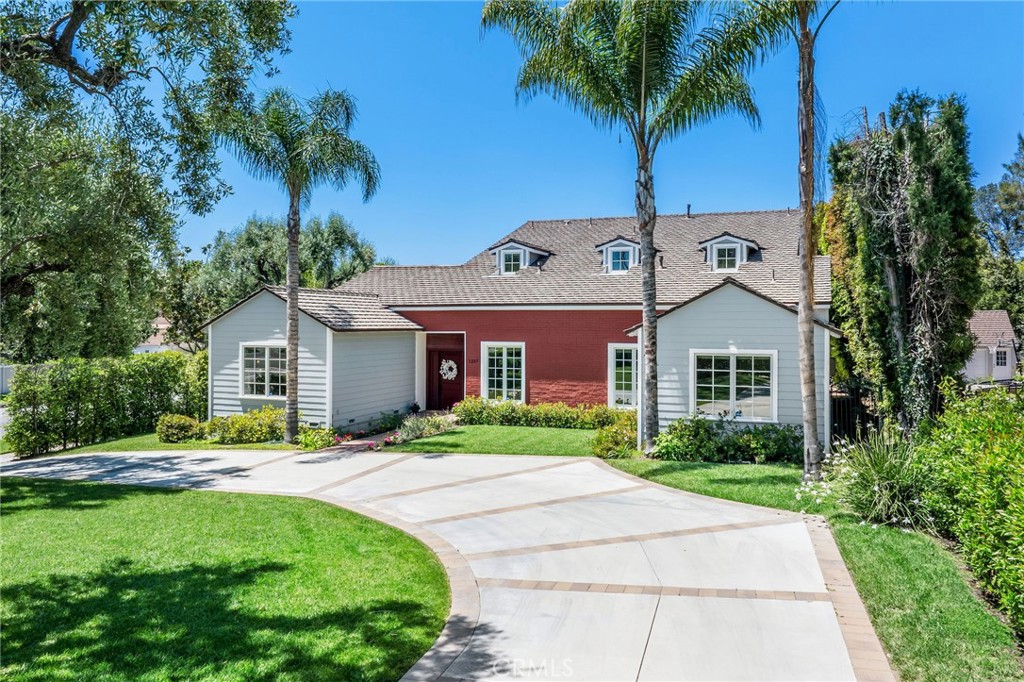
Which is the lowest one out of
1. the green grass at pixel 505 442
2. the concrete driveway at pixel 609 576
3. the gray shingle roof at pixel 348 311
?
the concrete driveway at pixel 609 576

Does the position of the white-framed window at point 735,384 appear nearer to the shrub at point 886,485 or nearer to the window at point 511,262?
the shrub at point 886,485

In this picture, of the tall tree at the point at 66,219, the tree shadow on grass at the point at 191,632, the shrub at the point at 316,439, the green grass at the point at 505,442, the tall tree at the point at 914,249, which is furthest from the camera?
the shrub at the point at 316,439

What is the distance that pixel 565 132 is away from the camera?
18297 millimetres

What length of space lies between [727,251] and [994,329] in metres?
31.6

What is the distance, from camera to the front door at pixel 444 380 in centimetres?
2250

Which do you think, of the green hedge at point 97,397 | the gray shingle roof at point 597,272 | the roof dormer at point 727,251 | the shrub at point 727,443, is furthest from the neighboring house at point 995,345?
Result: the green hedge at point 97,397

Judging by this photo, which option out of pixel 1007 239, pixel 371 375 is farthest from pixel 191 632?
pixel 1007 239

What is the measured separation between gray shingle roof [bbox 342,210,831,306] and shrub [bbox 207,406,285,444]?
657cm

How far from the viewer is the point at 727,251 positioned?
68.9 ft

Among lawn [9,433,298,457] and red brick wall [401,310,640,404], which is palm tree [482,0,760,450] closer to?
red brick wall [401,310,640,404]

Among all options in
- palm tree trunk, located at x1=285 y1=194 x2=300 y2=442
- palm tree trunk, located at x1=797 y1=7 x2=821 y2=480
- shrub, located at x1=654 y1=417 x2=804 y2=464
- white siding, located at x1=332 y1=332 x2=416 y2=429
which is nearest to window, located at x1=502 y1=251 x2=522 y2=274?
white siding, located at x1=332 y1=332 x2=416 y2=429

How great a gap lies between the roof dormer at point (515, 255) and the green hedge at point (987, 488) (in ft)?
54.2

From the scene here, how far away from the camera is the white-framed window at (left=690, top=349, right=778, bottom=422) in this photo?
1450cm

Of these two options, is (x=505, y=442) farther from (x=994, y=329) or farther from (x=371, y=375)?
(x=994, y=329)
